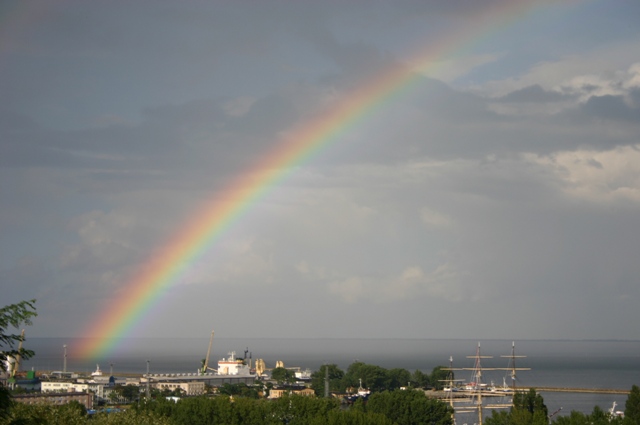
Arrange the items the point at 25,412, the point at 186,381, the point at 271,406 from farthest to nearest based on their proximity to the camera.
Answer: the point at 186,381 → the point at 271,406 → the point at 25,412

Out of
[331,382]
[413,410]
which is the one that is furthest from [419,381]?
[413,410]

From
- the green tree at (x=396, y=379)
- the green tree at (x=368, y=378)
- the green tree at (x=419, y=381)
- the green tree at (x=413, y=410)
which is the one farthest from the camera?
the green tree at (x=419, y=381)

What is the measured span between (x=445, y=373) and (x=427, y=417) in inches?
2384

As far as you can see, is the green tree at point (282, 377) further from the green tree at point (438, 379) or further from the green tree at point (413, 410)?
the green tree at point (413, 410)

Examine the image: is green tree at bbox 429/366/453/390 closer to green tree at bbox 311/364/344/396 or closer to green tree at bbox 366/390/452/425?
green tree at bbox 311/364/344/396

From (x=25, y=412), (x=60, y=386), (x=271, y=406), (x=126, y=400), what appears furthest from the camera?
(x=60, y=386)

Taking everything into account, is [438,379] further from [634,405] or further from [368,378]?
[634,405]

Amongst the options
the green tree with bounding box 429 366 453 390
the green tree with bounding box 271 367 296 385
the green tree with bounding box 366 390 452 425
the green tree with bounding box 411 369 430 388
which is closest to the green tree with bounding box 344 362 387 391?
the green tree with bounding box 411 369 430 388

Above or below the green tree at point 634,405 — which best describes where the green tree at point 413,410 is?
below

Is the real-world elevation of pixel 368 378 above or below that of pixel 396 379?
above

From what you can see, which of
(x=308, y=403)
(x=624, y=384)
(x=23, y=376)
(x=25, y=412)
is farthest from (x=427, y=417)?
(x=624, y=384)

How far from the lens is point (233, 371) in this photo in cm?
13125

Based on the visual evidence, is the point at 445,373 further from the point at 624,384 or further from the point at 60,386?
the point at 60,386

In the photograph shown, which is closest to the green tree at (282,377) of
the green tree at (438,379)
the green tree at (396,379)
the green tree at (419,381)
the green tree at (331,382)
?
the green tree at (331,382)
